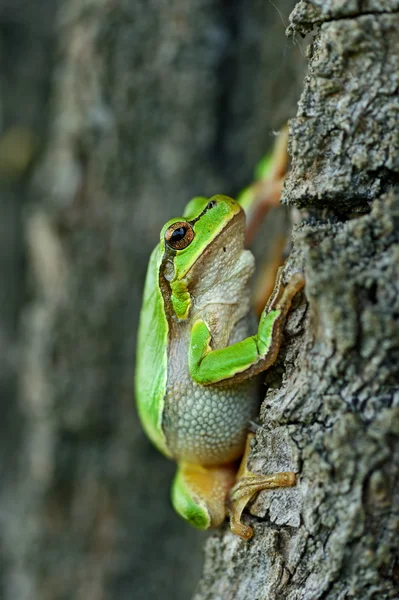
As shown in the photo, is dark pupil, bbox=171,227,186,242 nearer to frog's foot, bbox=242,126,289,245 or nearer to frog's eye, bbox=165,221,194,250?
frog's eye, bbox=165,221,194,250

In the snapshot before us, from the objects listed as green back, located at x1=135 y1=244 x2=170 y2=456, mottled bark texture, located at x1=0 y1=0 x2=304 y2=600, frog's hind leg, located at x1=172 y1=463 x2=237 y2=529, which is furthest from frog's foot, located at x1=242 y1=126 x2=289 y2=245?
frog's hind leg, located at x1=172 y1=463 x2=237 y2=529

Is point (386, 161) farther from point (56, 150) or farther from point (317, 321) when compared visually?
point (56, 150)

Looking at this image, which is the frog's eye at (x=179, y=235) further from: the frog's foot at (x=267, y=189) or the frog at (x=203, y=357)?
the frog's foot at (x=267, y=189)

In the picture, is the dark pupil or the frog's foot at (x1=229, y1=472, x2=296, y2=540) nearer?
the frog's foot at (x1=229, y1=472, x2=296, y2=540)

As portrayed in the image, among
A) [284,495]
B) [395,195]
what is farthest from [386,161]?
[284,495]

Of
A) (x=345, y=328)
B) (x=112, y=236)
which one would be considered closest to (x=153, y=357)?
(x=345, y=328)

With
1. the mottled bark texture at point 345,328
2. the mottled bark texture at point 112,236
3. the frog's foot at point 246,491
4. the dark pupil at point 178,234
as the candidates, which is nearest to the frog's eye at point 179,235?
the dark pupil at point 178,234
